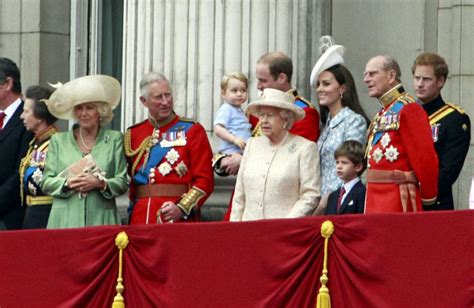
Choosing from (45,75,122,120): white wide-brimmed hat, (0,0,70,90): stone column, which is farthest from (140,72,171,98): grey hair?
(0,0,70,90): stone column

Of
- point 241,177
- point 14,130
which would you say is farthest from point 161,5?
point 241,177

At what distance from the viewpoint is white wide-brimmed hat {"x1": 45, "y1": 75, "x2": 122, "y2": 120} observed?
15727 mm

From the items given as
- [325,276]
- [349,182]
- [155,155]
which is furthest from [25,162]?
[325,276]

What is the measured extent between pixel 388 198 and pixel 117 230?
1759 millimetres

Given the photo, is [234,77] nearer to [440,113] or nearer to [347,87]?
[347,87]

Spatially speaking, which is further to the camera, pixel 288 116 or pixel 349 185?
pixel 288 116

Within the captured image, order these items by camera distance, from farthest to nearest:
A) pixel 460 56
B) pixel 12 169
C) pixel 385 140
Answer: pixel 460 56, pixel 12 169, pixel 385 140

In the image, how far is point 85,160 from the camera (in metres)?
15.6

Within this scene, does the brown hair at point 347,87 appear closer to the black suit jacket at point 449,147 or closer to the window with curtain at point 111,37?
the black suit jacket at point 449,147

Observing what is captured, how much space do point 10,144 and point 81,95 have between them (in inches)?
41.0

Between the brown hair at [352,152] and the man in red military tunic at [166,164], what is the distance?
1.12 m

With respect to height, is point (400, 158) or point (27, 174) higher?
point (400, 158)

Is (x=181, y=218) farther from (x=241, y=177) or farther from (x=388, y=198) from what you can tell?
(x=388, y=198)

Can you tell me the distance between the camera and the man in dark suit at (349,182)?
579 inches
